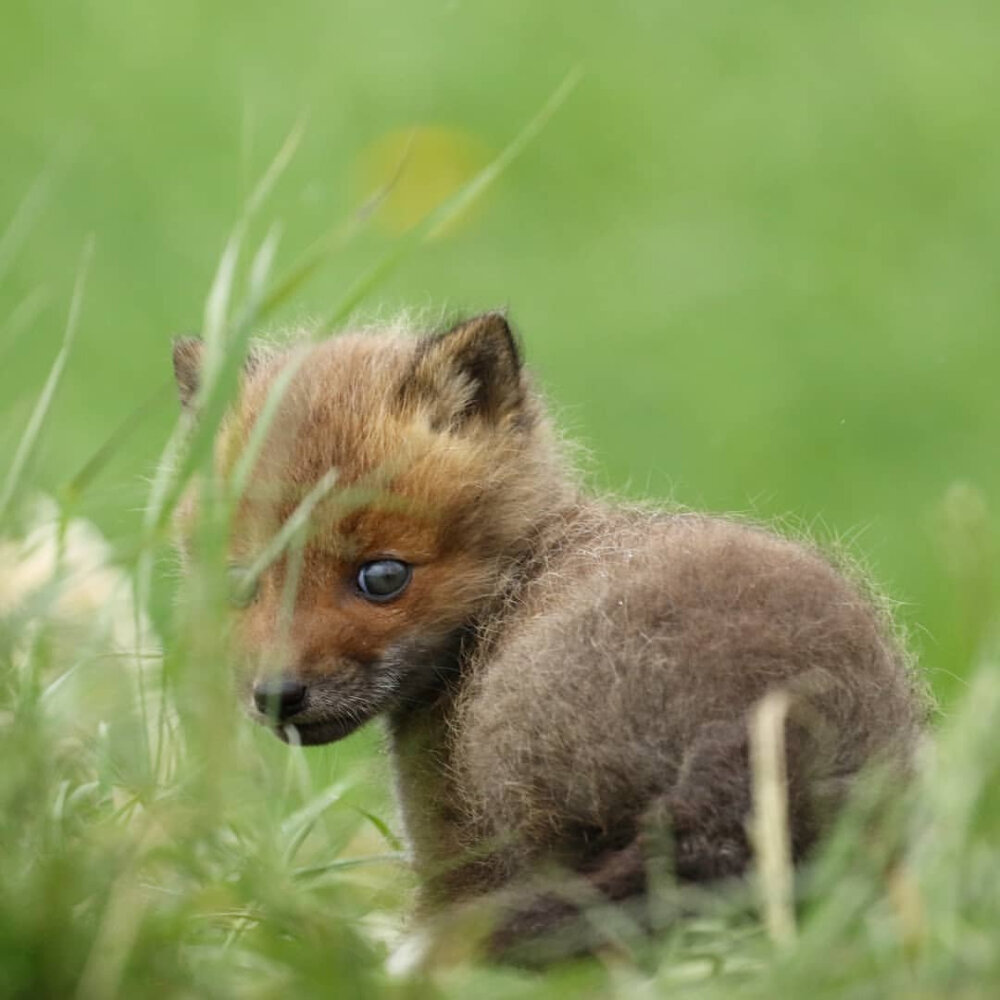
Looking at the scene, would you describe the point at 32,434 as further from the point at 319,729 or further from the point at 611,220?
the point at 611,220

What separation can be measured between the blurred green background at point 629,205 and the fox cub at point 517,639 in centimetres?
387

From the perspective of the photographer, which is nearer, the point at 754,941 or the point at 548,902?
the point at 754,941

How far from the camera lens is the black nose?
4375mm

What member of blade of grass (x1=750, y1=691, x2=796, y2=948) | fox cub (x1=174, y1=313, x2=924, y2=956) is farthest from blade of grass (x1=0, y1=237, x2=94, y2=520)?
blade of grass (x1=750, y1=691, x2=796, y2=948)

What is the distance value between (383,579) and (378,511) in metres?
0.16

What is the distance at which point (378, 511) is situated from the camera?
15.1 feet

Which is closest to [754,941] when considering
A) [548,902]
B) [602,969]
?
[602,969]

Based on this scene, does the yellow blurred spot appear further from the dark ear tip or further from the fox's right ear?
the dark ear tip

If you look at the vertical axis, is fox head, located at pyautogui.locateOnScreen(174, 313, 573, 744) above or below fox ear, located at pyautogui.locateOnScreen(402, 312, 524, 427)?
below

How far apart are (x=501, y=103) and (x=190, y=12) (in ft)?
7.61

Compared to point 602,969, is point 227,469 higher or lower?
higher

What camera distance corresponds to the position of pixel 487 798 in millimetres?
3953

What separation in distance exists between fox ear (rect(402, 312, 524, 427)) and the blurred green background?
375 cm

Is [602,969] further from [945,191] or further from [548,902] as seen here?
[945,191]
